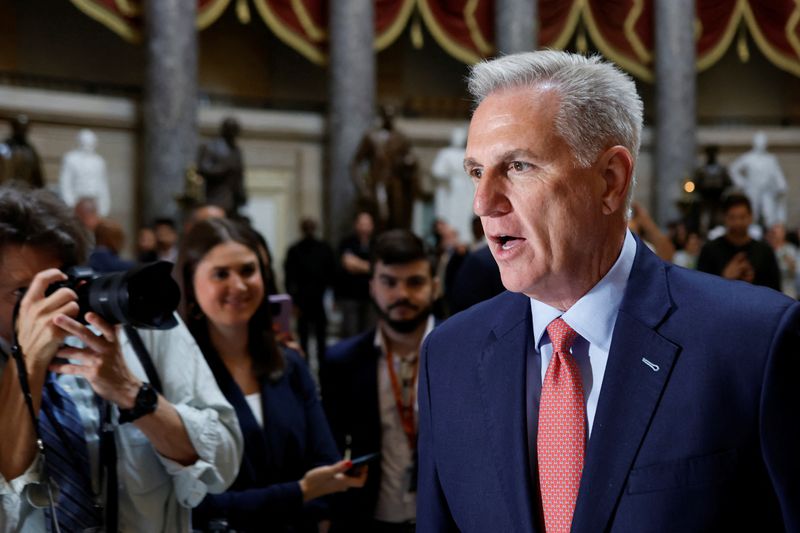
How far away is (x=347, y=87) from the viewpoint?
14.3 metres

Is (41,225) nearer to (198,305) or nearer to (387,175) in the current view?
(198,305)

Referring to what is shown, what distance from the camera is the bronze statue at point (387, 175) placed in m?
11.6

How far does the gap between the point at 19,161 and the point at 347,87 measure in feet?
17.3

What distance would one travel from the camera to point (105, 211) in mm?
12617

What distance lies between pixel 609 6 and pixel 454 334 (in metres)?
15.8

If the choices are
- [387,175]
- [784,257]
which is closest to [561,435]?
[387,175]

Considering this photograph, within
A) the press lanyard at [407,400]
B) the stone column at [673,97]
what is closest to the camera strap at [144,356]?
the press lanyard at [407,400]

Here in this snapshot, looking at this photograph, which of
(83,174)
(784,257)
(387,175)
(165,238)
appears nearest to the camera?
(165,238)

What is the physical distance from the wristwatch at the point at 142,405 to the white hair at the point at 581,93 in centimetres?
97

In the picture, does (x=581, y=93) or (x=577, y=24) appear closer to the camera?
(x=581, y=93)

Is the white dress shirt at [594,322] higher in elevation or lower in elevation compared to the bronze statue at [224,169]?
lower

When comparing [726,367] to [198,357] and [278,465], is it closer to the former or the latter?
[198,357]

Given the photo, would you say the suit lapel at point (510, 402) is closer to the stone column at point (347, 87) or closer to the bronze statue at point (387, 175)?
the bronze statue at point (387, 175)

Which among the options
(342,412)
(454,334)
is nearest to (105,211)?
(342,412)
